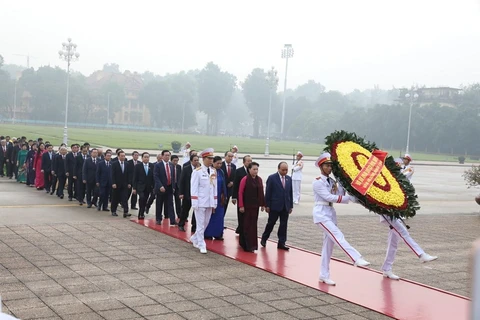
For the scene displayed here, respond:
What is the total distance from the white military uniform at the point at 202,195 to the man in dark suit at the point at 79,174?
5.82 metres

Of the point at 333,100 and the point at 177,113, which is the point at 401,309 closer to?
the point at 177,113

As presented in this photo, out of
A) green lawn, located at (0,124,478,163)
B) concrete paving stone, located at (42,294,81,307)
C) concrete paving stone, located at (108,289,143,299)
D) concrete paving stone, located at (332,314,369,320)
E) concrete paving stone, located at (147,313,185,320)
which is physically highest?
concrete paving stone, located at (332,314,369,320)

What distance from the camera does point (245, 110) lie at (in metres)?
160

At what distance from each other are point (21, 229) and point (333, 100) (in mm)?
117288

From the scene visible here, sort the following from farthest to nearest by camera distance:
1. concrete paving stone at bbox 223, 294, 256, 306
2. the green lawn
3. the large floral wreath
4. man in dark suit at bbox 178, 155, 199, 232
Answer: the green lawn
man in dark suit at bbox 178, 155, 199, 232
the large floral wreath
concrete paving stone at bbox 223, 294, 256, 306

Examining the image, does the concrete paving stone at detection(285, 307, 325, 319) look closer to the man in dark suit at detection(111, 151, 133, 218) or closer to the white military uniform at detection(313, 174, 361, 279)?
the white military uniform at detection(313, 174, 361, 279)

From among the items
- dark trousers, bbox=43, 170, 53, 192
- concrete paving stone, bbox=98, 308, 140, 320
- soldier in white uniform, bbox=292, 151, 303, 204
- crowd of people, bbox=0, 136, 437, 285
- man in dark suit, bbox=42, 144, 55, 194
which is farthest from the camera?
soldier in white uniform, bbox=292, 151, 303, 204

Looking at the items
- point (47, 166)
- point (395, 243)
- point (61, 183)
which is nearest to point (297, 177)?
point (61, 183)

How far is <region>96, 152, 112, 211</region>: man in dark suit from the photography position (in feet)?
46.3

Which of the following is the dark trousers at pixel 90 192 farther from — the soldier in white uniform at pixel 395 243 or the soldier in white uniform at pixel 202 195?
the soldier in white uniform at pixel 395 243

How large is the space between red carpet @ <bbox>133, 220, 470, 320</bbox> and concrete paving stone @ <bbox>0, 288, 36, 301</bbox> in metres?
3.53

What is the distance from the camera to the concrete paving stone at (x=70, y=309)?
6.12m

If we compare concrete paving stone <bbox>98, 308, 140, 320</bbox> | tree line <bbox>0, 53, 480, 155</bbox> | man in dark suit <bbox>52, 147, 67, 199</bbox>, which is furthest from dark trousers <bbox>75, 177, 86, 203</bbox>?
tree line <bbox>0, 53, 480, 155</bbox>

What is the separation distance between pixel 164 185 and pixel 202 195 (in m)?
2.71
